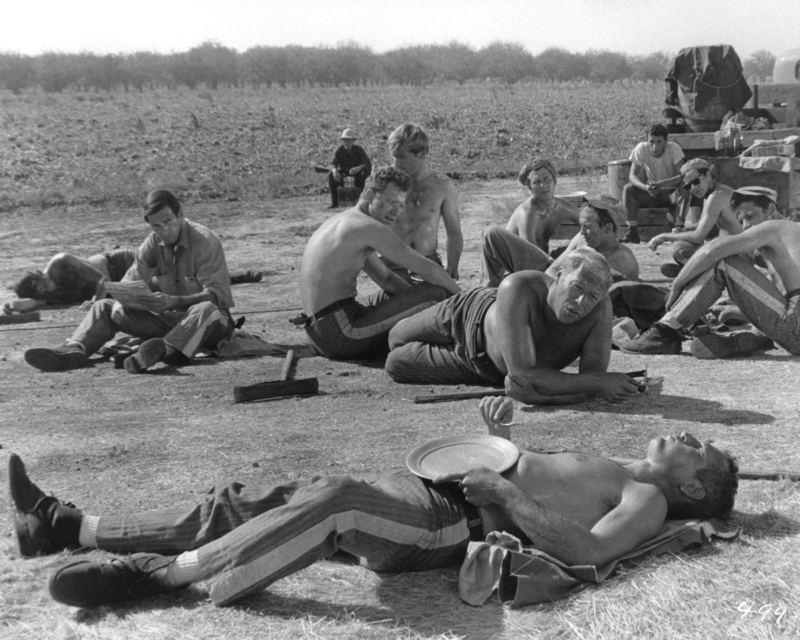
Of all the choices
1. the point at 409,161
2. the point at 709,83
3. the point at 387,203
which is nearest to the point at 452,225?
the point at 409,161

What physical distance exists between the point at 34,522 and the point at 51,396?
101 inches

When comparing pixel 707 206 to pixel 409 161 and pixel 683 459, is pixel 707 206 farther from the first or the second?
pixel 683 459

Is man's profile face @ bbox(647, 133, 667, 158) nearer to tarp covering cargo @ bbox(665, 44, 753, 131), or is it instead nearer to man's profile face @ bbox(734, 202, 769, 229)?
tarp covering cargo @ bbox(665, 44, 753, 131)

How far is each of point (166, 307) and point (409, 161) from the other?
85.9 inches

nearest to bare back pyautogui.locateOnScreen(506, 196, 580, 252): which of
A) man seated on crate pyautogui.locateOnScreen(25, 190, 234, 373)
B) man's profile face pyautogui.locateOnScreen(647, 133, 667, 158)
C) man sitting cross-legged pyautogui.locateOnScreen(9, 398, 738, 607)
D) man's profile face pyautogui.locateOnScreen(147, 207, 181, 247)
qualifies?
man seated on crate pyautogui.locateOnScreen(25, 190, 234, 373)

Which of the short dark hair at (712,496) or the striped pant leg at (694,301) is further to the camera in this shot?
the striped pant leg at (694,301)

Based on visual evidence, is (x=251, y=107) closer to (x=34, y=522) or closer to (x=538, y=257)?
(x=538, y=257)

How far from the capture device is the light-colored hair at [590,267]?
4.58 metres

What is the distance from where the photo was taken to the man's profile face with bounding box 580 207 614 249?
6.73 metres

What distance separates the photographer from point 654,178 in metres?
12.4

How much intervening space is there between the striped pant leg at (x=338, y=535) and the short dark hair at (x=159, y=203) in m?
3.80

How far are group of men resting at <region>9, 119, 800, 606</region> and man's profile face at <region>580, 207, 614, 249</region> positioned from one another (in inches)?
0.6

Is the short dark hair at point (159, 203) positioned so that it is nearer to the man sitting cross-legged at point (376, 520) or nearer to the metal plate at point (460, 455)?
the man sitting cross-legged at point (376, 520)

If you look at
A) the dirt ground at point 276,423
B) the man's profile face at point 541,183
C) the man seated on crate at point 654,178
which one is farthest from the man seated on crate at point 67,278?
the man seated on crate at point 654,178
